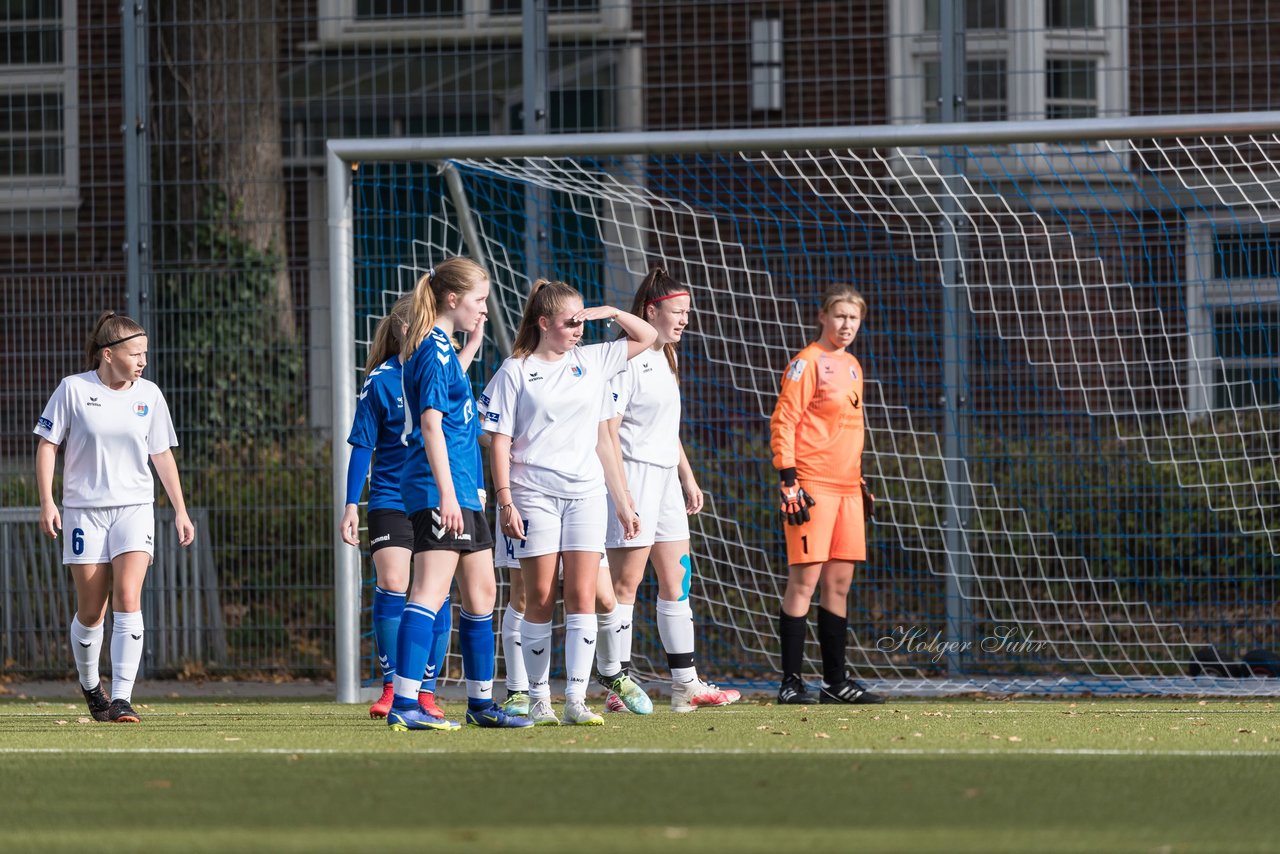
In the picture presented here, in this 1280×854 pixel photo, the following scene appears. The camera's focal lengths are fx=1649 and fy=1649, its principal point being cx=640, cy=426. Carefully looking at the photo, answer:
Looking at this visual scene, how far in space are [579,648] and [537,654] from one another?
17 cm

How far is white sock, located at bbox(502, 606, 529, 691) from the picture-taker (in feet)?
21.7

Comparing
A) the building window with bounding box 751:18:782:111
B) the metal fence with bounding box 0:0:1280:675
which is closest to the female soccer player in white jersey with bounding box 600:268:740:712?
the metal fence with bounding box 0:0:1280:675

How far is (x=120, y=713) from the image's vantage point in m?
7.05

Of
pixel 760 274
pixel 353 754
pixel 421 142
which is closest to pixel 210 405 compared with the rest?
pixel 421 142

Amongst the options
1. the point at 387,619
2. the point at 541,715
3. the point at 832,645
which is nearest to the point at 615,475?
the point at 541,715

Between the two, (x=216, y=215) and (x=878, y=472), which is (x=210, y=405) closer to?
(x=216, y=215)

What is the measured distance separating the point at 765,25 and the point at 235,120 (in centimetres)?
476

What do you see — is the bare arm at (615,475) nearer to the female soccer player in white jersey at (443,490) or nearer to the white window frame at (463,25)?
the female soccer player in white jersey at (443,490)

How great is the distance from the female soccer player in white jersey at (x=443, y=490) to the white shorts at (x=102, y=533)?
1.62 meters

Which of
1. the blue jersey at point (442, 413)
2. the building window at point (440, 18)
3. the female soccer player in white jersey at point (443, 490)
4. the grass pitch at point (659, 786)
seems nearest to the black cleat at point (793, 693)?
the grass pitch at point (659, 786)

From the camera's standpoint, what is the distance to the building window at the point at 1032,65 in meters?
10.2

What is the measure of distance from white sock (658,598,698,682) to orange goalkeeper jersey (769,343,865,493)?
92 centimetres

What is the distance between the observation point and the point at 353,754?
532 cm

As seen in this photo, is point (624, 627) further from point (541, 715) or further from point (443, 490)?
point (443, 490)
